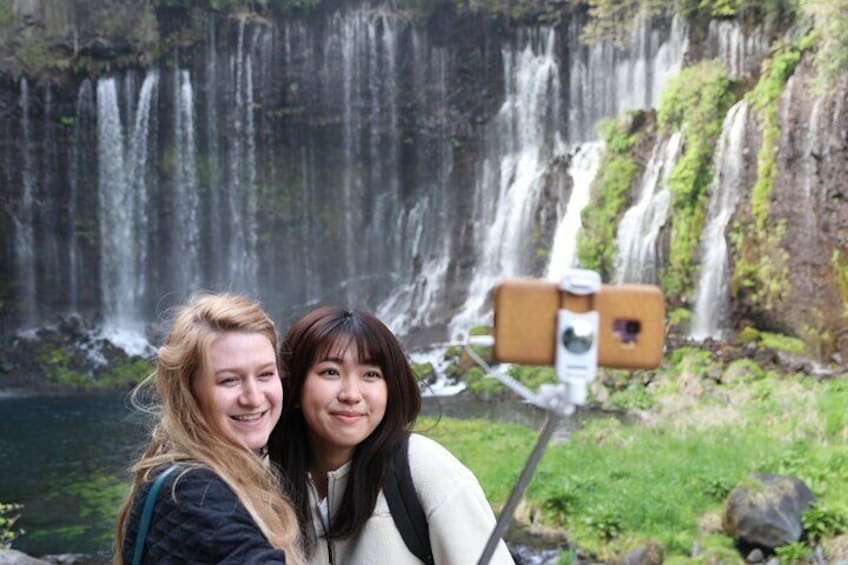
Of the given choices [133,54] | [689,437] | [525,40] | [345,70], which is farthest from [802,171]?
[133,54]

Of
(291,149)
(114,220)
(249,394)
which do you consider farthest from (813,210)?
(114,220)

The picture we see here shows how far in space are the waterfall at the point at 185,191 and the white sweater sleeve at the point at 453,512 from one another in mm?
23908

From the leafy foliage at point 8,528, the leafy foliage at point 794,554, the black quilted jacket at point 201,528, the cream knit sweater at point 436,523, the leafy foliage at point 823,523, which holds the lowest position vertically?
the leafy foliage at point 8,528

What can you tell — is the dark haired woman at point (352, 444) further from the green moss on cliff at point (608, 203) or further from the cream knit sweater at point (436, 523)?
the green moss on cliff at point (608, 203)

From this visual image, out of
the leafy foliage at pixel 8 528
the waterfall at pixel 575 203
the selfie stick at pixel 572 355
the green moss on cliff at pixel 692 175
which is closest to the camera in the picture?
the selfie stick at pixel 572 355

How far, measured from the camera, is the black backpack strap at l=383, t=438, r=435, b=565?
1.68 metres

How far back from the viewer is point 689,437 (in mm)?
10461

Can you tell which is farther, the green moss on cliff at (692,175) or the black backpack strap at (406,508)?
the green moss on cliff at (692,175)

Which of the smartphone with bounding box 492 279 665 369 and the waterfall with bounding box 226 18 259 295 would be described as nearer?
the smartphone with bounding box 492 279 665 369

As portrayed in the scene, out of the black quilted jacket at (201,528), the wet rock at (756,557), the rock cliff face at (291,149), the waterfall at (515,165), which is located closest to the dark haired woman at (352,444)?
the black quilted jacket at (201,528)

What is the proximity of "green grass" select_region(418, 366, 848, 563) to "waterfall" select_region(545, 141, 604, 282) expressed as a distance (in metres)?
7.74

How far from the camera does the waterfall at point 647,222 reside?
18250 millimetres

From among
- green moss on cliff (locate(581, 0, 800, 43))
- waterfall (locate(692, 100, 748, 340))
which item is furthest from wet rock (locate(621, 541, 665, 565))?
green moss on cliff (locate(581, 0, 800, 43))

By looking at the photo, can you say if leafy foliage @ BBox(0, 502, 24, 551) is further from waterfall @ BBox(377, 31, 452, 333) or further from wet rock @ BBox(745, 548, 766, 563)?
waterfall @ BBox(377, 31, 452, 333)
